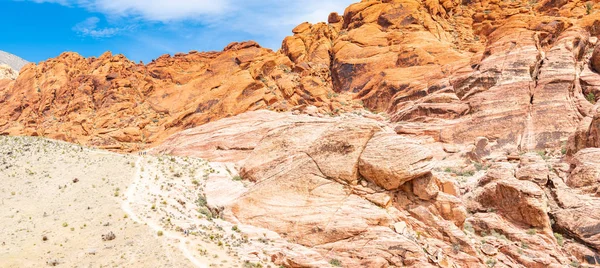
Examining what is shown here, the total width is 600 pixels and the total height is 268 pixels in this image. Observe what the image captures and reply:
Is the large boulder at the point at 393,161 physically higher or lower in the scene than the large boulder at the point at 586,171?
higher

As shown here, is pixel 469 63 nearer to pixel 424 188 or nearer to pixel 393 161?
pixel 424 188

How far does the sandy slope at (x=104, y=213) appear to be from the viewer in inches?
688

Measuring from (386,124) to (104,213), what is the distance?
29.6m

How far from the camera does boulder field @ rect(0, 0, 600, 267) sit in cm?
2186

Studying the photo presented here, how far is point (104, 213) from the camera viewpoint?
21172 millimetres

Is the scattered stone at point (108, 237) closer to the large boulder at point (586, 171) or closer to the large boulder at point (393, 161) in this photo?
the large boulder at point (393, 161)

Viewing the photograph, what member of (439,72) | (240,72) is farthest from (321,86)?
(439,72)

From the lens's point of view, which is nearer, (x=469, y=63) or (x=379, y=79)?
(x=469, y=63)

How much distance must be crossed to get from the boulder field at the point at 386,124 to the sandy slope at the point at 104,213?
257 cm

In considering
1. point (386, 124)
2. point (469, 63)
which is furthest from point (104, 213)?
point (469, 63)

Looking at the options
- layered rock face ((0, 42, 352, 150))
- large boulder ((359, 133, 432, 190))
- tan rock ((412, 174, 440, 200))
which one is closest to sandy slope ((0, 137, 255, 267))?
large boulder ((359, 133, 432, 190))

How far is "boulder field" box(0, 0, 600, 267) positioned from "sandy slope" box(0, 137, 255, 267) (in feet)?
8.43

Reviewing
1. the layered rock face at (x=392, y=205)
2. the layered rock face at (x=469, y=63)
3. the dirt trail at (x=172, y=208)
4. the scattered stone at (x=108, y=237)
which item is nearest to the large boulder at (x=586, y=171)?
the layered rock face at (x=392, y=205)

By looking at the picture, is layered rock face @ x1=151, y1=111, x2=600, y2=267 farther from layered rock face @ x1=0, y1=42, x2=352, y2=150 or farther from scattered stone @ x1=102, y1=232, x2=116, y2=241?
layered rock face @ x1=0, y1=42, x2=352, y2=150
